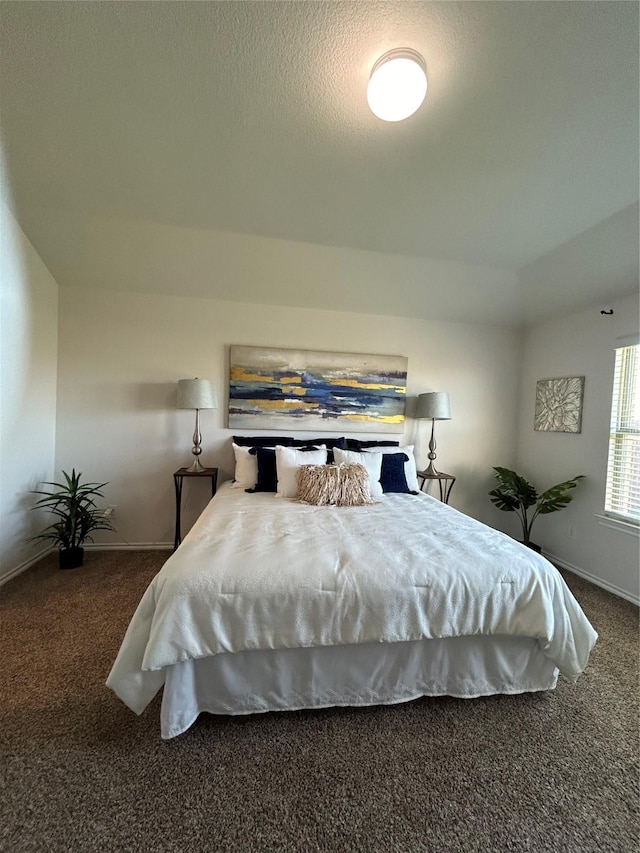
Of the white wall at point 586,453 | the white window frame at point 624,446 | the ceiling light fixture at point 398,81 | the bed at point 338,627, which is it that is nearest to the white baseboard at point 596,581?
the white wall at point 586,453

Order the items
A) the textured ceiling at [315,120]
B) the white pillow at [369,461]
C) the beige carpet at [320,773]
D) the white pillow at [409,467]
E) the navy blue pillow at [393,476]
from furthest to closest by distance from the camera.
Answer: the white pillow at [409,467] < the navy blue pillow at [393,476] < the white pillow at [369,461] < the textured ceiling at [315,120] < the beige carpet at [320,773]

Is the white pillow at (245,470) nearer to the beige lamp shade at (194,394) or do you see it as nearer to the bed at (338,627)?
the beige lamp shade at (194,394)

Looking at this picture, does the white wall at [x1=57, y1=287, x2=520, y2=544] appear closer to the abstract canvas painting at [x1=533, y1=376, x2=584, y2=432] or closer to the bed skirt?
the abstract canvas painting at [x1=533, y1=376, x2=584, y2=432]

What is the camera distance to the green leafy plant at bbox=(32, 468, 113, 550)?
268cm

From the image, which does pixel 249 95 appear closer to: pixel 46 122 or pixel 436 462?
pixel 46 122

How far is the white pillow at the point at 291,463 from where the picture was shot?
261cm

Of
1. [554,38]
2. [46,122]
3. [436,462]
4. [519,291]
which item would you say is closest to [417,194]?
[554,38]

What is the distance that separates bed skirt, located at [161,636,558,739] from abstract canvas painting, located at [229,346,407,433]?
219 centimetres

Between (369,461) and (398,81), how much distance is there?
226 cm

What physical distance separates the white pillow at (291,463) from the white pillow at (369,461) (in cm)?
14

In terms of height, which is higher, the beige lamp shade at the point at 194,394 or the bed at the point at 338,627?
the beige lamp shade at the point at 194,394

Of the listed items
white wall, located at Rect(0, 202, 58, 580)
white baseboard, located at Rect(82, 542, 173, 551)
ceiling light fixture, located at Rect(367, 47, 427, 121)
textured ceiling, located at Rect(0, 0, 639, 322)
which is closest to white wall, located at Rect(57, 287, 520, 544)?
white baseboard, located at Rect(82, 542, 173, 551)

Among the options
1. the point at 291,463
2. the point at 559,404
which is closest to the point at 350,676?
the point at 291,463

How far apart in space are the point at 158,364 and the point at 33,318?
944mm
